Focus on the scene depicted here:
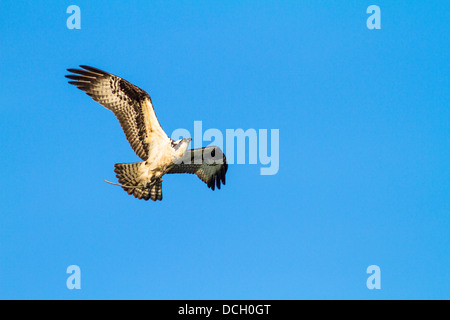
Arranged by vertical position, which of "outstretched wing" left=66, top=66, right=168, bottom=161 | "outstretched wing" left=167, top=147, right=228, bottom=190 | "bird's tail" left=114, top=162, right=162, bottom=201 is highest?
"outstretched wing" left=66, top=66, right=168, bottom=161

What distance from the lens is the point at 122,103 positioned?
43.1 ft

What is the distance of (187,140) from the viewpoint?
42.4ft

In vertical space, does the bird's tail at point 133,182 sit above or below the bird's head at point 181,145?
below

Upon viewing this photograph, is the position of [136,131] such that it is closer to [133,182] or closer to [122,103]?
[122,103]

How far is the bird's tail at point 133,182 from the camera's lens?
13.1m

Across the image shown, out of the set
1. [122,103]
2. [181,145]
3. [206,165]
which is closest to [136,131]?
[122,103]

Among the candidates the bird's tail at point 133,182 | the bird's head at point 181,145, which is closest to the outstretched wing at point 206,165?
the bird's head at point 181,145

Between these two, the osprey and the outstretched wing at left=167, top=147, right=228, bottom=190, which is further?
the outstretched wing at left=167, top=147, right=228, bottom=190

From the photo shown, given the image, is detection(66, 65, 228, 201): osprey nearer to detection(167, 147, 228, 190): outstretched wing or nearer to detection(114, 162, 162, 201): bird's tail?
detection(114, 162, 162, 201): bird's tail

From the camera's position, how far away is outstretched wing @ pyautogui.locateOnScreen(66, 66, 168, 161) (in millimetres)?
13039

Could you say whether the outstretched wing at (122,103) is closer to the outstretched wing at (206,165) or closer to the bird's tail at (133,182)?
the bird's tail at (133,182)

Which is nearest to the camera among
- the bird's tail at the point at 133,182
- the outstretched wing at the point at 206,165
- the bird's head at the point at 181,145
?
the bird's head at the point at 181,145

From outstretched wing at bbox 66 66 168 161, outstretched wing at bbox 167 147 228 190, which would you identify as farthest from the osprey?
outstretched wing at bbox 167 147 228 190
